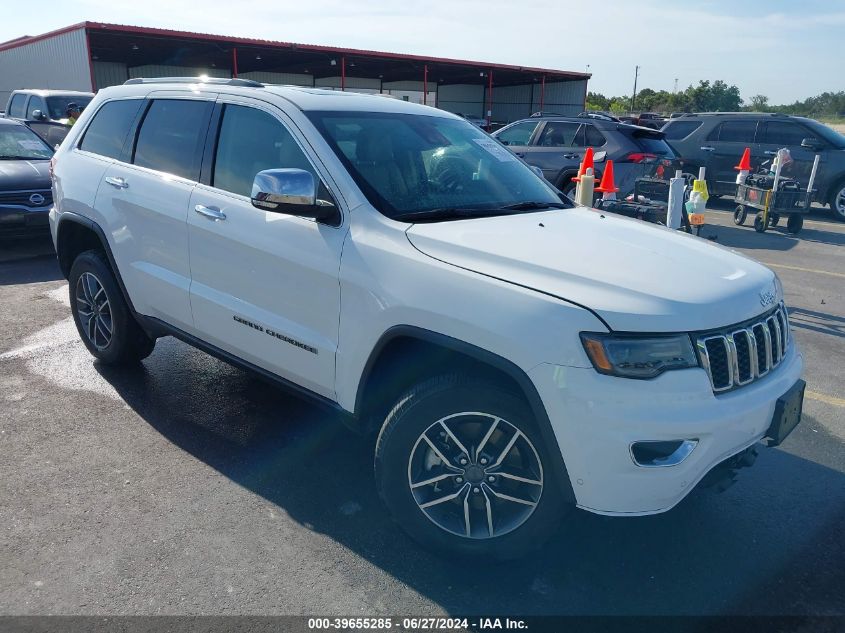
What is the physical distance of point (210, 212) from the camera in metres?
3.67

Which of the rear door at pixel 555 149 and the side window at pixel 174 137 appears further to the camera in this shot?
the rear door at pixel 555 149

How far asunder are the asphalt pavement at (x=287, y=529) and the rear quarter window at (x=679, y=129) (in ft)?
36.1

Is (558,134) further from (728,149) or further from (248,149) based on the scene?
(248,149)

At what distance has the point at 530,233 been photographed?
3145mm

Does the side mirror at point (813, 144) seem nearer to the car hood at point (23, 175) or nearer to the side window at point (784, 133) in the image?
the side window at point (784, 133)

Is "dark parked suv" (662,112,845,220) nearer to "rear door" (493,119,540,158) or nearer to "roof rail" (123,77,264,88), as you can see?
"rear door" (493,119,540,158)

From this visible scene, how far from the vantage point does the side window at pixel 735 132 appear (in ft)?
44.9

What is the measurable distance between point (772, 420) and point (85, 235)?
14.6 ft

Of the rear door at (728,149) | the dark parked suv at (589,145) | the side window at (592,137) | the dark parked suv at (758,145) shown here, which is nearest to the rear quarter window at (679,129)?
the dark parked suv at (758,145)

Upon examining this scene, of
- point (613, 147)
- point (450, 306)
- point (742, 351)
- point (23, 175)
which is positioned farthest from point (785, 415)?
point (23, 175)

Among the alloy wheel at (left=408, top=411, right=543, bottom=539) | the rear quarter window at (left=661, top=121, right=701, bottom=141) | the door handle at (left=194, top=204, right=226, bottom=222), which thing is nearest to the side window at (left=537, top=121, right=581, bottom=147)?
the rear quarter window at (left=661, top=121, right=701, bottom=141)

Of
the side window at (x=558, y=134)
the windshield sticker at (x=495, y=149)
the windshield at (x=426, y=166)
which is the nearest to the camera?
the windshield at (x=426, y=166)

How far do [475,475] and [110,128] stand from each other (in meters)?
3.52

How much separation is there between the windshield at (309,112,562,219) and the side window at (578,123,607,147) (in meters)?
7.35
